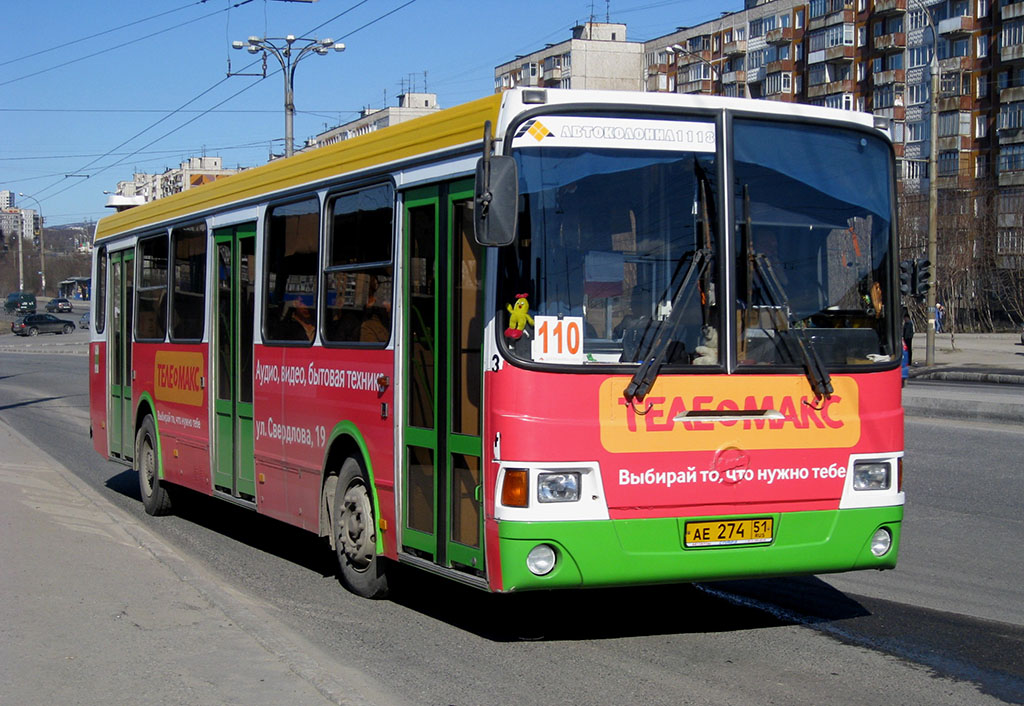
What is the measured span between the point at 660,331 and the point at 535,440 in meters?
0.87

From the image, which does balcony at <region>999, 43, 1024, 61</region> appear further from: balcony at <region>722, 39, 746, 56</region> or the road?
the road

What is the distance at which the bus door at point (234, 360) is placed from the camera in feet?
33.0

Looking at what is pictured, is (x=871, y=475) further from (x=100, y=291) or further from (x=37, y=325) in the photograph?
(x=37, y=325)

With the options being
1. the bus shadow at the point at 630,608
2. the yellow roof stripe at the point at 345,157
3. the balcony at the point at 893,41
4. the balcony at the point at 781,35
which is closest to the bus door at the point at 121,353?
the yellow roof stripe at the point at 345,157

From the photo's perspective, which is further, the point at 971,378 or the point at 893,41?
the point at 893,41

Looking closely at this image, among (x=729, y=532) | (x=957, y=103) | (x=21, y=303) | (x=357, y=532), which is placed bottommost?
(x=357, y=532)

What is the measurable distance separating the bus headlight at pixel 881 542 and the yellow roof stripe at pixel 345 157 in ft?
10.1

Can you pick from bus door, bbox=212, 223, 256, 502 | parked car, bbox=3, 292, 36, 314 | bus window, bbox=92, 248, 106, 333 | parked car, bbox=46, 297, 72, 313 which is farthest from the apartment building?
bus door, bbox=212, 223, 256, 502

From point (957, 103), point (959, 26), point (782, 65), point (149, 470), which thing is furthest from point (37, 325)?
point (149, 470)

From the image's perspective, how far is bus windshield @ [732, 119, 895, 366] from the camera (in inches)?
265

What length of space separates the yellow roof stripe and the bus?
0.03 meters

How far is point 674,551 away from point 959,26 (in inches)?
3194

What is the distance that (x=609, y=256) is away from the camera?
646cm

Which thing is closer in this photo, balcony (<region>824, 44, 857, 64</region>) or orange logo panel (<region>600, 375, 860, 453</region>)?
orange logo panel (<region>600, 375, 860, 453</region>)
